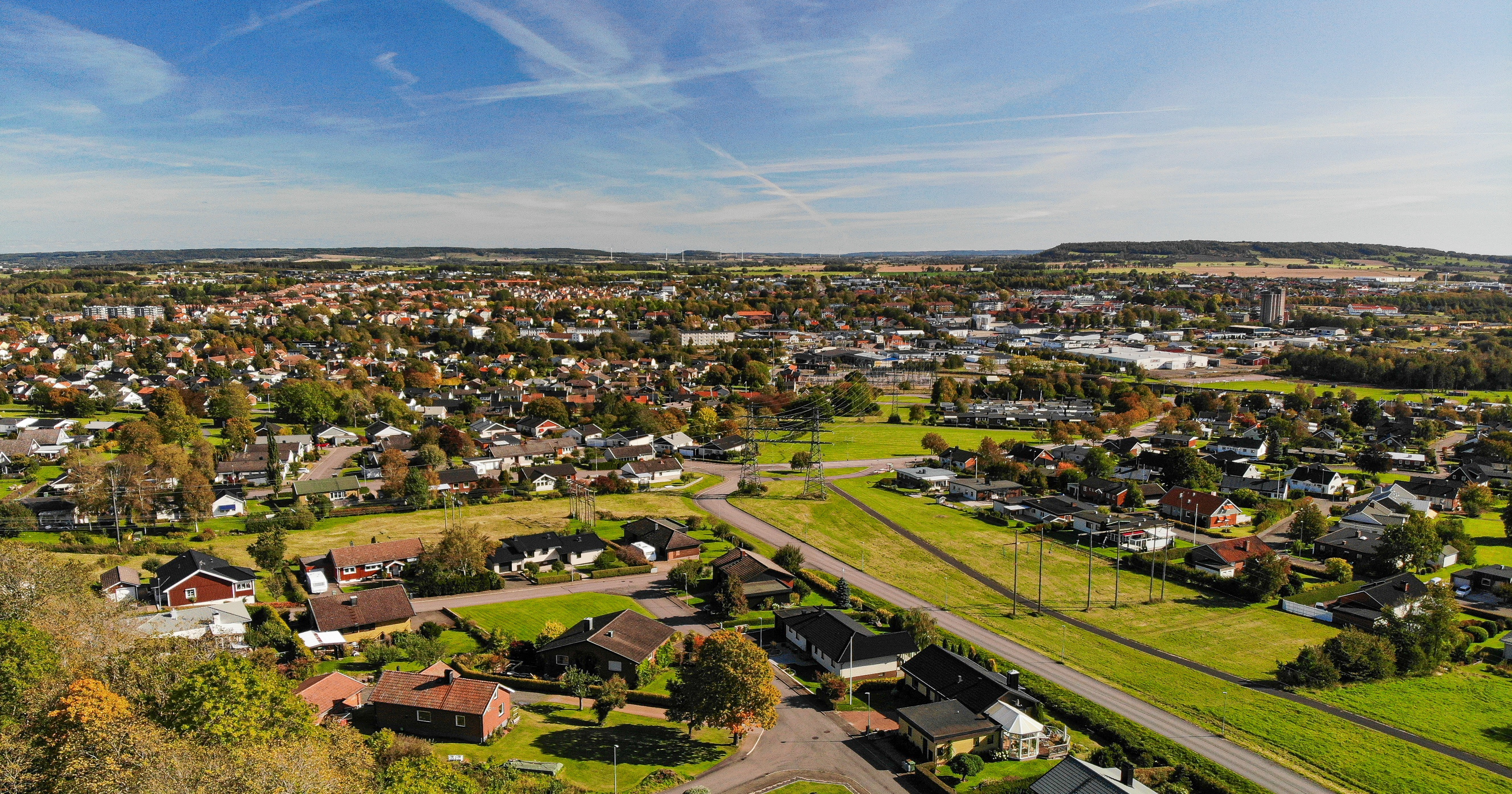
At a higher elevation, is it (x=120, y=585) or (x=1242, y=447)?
(x=120, y=585)

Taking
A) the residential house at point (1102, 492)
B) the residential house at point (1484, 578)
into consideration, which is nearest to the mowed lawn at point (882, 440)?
the residential house at point (1102, 492)

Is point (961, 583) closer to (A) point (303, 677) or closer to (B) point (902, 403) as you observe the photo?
(A) point (303, 677)

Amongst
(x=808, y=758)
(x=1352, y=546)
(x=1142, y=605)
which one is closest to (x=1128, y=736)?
(x=808, y=758)

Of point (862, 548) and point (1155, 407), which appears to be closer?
point (862, 548)

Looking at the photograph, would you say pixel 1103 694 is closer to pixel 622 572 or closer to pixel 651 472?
pixel 622 572

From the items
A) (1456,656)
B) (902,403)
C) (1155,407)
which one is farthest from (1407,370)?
(1456,656)

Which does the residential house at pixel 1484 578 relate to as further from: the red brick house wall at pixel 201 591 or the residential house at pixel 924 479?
the red brick house wall at pixel 201 591

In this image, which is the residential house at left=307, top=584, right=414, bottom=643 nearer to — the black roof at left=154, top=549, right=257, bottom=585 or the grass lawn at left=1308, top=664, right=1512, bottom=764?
the black roof at left=154, top=549, right=257, bottom=585
